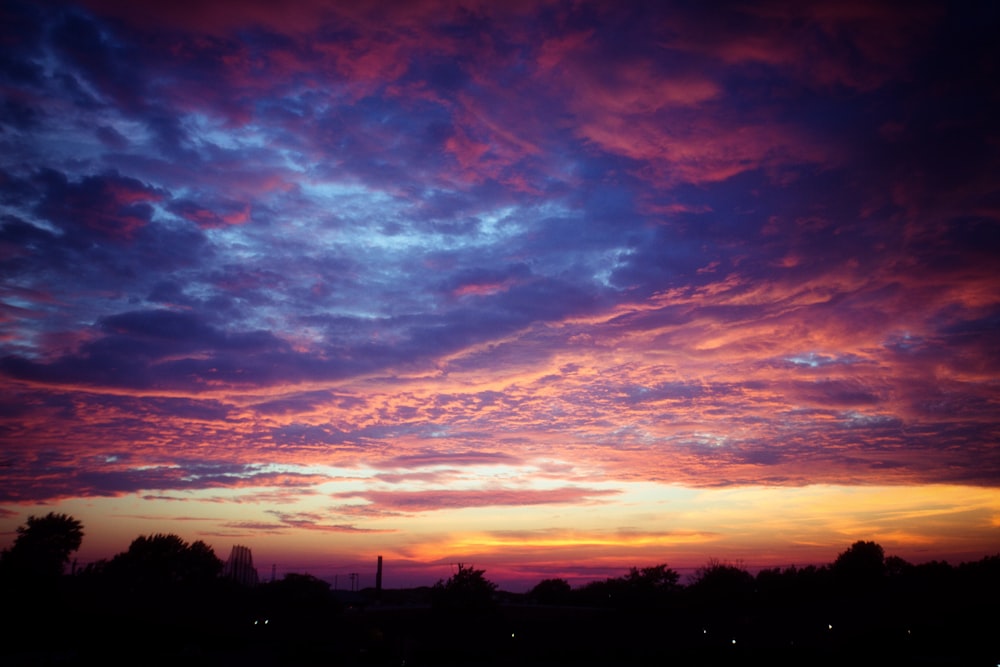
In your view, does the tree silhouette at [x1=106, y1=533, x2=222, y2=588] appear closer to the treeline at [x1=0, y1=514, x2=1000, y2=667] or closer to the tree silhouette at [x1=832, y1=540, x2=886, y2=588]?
the treeline at [x1=0, y1=514, x2=1000, y2=667]

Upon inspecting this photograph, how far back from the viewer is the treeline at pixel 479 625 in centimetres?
5056

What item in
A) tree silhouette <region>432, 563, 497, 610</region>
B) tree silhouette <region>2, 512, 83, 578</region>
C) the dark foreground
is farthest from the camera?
tree silhouette <region>2, 512, 83, 578</region>

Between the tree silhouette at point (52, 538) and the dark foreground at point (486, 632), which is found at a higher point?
the tree silhouette at point (52, 538)

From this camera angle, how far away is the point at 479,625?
6556 cm

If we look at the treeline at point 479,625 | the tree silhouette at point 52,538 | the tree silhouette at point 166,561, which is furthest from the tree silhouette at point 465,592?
the tree silhouette at point 52,538

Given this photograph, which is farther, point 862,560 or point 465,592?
point 862,560

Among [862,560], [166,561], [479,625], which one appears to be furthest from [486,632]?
[862,560]

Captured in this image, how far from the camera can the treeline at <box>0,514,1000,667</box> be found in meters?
50.6

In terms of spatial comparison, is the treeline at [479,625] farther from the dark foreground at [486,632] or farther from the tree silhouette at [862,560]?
the tree silhouette at [862,560]

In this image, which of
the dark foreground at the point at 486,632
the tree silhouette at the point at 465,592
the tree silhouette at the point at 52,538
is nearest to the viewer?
the dark foreground at the point at 486,632

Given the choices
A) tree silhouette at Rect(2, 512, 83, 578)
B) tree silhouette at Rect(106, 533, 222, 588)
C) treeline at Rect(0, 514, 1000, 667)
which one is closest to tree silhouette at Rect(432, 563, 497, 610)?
treeline at Rect(0, 514, 1000, 667)

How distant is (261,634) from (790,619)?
54.4 metres

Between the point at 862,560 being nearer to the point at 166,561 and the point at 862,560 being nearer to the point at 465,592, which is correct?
the point at 465,592

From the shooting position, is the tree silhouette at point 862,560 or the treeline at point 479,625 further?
the tree silhouette at point 862,560
